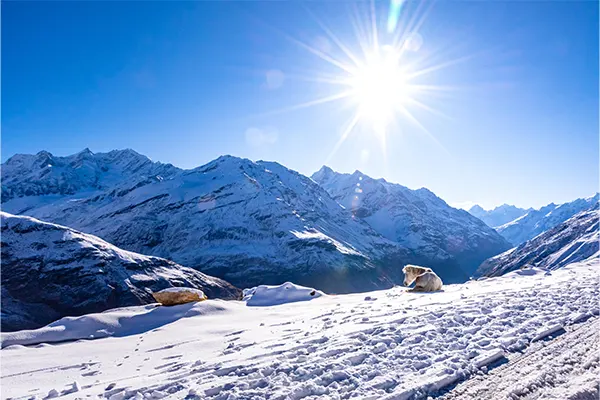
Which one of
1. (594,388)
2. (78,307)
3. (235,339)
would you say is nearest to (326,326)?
(235,339)

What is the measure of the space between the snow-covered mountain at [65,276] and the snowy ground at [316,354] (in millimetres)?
33973

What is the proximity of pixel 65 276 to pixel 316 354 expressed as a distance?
56631 mm

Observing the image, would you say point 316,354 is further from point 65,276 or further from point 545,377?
point 65,276

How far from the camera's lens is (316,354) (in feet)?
27.5

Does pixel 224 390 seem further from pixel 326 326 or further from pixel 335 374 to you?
pixel 326 326

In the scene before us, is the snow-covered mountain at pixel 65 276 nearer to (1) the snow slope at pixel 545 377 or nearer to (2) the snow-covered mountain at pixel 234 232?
(1) the snow slope at pixel 545 377

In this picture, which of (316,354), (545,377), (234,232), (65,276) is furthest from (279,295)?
(234,232)

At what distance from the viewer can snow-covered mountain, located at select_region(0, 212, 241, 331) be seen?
47.1 m

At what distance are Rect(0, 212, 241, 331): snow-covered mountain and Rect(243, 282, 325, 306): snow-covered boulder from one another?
2173 centimetres

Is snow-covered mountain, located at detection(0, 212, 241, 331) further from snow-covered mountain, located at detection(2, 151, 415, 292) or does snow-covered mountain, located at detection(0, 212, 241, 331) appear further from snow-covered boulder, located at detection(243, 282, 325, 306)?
snow-covered mountain, located at detection(2, 151, 415, 292)

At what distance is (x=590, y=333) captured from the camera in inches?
353

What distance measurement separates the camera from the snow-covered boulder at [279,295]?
23797mm

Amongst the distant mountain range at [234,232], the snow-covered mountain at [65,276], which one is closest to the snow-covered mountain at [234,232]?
the distant mountain range at [234,232]

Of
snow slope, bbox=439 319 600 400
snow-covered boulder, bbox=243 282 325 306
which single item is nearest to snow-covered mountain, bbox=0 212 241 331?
snow-covered boulder, bbox=243 282 325 306
